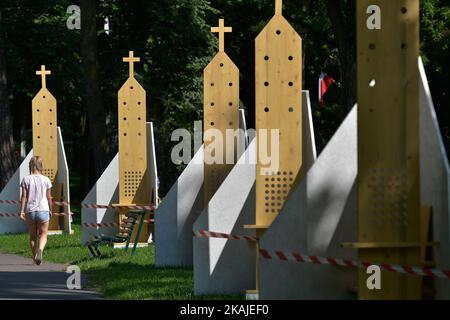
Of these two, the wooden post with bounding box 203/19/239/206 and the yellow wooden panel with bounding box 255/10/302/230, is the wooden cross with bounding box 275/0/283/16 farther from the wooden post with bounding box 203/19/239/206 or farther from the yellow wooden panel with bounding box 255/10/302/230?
the wooden post with bounding box 203/19/239/206

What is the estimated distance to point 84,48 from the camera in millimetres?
37750

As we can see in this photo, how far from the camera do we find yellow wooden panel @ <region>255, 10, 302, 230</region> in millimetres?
16062

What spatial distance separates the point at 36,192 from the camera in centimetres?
2228

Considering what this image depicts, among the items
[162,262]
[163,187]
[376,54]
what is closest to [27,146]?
[163,187]

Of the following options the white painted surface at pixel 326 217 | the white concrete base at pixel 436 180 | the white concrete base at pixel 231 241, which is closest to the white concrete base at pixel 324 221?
the white painted surface at pixel 326 217

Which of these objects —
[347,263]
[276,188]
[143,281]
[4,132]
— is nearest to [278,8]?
[276,188]

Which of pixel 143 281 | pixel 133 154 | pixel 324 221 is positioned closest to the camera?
pixel 324 221

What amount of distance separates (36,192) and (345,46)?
44.6 ft

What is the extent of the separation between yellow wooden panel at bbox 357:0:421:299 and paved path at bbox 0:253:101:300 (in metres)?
5.52

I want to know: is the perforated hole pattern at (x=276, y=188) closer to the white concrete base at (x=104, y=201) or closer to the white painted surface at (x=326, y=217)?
the white painted surface at (x=326, y=217)

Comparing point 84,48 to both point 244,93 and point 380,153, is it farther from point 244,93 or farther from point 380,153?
point 380,153

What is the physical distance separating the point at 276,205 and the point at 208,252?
112 cm

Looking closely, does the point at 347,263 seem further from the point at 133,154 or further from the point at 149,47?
the point at 149,47

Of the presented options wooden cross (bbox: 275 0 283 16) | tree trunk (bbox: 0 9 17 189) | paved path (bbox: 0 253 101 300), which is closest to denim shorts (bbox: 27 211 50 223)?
paved path (bbox: 0 253 101 300)
